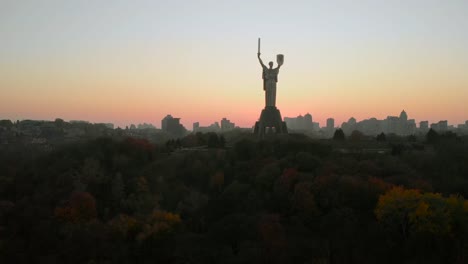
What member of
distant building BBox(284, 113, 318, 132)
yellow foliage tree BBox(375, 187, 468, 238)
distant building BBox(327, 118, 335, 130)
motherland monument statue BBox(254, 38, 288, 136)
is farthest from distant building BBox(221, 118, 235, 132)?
yellow foliage tree BBox(375, 187, 468, 238)

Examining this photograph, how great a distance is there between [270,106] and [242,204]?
911 cm

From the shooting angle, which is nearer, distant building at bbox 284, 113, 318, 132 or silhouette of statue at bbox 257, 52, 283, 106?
silhouette of statue at bbox 257, 52, 283, 106

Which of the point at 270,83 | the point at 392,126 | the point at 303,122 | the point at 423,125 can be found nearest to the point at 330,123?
the point at 303,122

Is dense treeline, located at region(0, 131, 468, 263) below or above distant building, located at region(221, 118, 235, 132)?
below

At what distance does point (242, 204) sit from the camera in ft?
66.0

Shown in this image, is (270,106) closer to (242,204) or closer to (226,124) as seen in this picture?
(242,204)

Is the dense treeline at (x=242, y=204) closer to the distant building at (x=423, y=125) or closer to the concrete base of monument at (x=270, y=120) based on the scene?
the concrete base of monument at (x=270, y=120)

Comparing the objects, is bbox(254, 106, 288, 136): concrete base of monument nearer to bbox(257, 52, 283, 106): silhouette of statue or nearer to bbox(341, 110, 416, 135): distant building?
bbox(257, 52, 283, 106): silhouette of statue

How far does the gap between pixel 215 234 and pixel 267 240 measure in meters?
2.16

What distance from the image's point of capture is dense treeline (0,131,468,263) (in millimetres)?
16375

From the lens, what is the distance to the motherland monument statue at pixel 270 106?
89.2ft

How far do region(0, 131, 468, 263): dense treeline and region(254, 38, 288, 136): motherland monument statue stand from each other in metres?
1.69

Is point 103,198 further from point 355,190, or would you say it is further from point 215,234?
point 355,190

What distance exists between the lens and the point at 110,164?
1030 inches
